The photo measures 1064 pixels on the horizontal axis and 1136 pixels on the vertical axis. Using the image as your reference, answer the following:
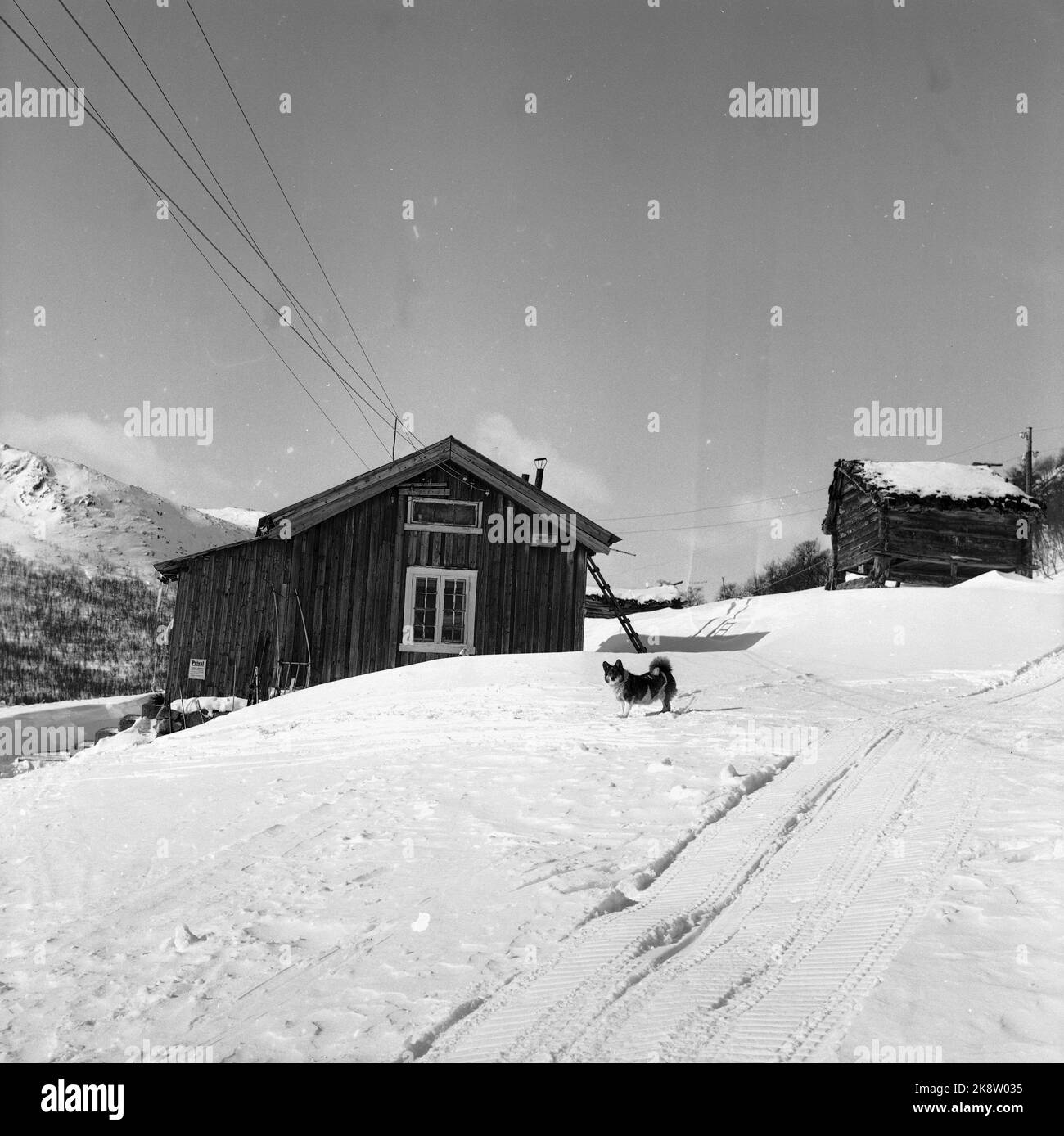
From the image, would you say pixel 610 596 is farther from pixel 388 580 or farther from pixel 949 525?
pixel 949 525

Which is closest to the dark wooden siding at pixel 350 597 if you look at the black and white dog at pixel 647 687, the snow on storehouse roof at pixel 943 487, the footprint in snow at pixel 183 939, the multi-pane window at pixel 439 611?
the multi-pane window at pixel 439 611

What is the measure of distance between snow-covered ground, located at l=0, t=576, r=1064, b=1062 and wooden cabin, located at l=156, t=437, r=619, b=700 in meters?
8.75

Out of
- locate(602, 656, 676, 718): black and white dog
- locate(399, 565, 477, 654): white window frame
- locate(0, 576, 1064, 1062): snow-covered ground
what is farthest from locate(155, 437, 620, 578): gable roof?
locate(0, 576, 1064, 1062): snow-covered ground

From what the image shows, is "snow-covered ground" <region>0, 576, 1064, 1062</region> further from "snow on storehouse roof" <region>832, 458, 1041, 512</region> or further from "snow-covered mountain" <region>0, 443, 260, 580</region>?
"snow-covered mountain" <region>0, 443, 260, 580</region>

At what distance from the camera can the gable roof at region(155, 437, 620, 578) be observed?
712 inches

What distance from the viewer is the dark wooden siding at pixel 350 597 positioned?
18188 millimetres

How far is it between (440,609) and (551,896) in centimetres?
1462

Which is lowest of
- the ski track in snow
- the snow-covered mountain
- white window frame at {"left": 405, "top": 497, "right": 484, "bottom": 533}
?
the ski track in snow

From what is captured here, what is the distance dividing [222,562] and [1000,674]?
51.8ft

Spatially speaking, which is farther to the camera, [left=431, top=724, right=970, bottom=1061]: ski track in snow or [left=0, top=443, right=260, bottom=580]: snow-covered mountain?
[left=0, top=443, right=260, bottom=580]: snow-covered mountain

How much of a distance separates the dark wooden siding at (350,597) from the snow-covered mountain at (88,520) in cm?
8048

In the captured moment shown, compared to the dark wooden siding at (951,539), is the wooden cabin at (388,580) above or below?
below

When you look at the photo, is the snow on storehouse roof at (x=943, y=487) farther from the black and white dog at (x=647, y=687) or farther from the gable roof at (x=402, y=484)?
the black and white dog at (x=647, y=687)

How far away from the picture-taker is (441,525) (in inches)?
741
